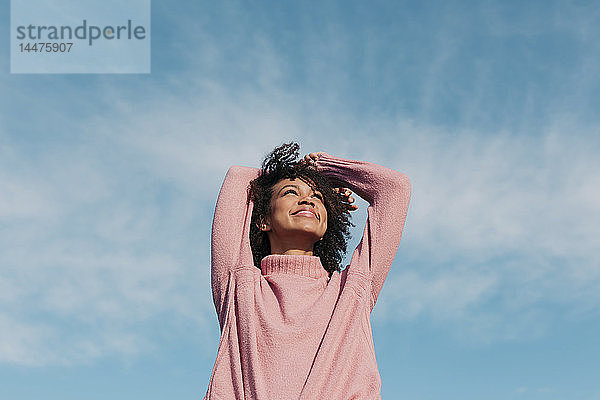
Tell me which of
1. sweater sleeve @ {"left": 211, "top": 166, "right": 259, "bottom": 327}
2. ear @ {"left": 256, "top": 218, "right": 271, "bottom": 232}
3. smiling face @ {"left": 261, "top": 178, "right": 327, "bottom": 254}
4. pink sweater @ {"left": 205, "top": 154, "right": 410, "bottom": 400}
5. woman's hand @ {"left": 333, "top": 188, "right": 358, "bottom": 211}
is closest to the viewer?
pink sweater @ {"left": 205, "top": 154, "right": 410, "bottom": 400}

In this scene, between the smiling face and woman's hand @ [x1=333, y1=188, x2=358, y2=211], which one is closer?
the smiling face

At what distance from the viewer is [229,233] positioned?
21.1 feet

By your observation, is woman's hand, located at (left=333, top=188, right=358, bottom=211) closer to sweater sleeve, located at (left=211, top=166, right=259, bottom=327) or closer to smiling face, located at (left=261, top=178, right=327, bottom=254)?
smiling face, located at (left=261, top=178, right=327, bottom=254)

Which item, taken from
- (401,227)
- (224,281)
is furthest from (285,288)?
(401,227)

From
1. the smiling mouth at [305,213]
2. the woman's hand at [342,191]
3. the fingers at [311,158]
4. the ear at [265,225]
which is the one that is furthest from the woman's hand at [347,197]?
the ear at [265,225]

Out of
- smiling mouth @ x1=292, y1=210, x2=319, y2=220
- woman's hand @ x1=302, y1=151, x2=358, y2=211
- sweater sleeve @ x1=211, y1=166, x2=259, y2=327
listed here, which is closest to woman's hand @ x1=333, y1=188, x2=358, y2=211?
woman's hand @ x1=302, y1=151, x2=358, y2=211

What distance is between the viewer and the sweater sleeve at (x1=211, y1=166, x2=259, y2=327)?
6316 mm

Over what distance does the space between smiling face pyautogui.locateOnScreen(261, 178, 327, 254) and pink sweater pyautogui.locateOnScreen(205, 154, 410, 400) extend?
0.24 metres

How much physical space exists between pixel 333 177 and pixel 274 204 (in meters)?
0.67

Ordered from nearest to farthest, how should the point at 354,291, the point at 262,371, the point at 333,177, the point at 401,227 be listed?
1. the point at 262,371
2. the point at 354,291
3. the point at 401,227
4. the point at 333,177

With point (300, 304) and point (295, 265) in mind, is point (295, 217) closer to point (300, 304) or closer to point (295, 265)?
point (295, 265)

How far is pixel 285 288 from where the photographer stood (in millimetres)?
6152

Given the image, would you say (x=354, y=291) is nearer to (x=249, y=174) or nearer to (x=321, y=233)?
(x=321, y=233)

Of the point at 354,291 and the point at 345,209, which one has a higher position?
the point at 345,209
